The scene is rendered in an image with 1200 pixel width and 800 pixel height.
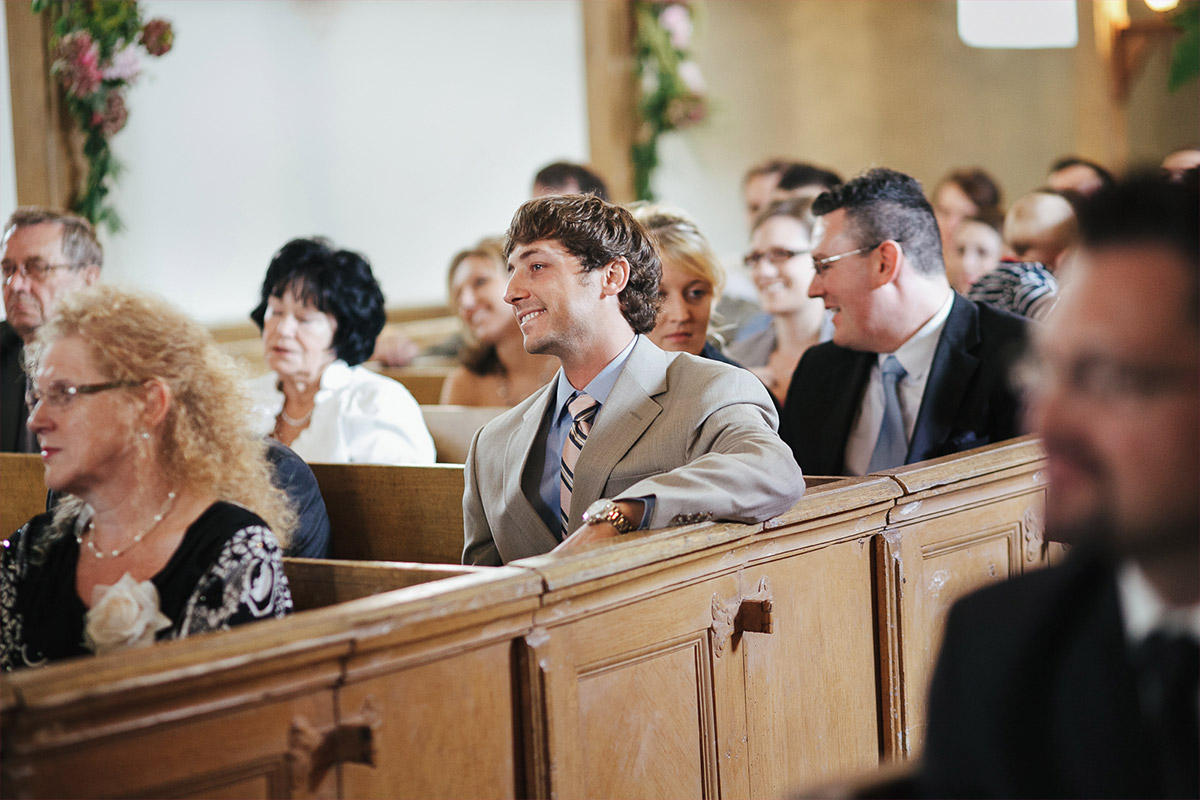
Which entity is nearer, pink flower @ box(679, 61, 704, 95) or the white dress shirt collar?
the white dress shirt collar

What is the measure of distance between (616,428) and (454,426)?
1.70m

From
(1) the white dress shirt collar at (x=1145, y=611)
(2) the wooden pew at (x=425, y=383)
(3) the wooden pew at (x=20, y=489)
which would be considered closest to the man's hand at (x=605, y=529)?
(1) the white dress shirt collar at (x=1145, y=611)

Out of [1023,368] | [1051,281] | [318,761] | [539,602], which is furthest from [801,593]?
[1051,281]

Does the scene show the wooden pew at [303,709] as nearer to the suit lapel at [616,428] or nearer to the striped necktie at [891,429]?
the suit lapel at [616,428]

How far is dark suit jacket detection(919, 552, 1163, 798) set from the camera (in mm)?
1098

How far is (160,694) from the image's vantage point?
1415 mm

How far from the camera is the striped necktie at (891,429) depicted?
126 inches

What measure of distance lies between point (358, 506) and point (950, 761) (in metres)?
2.06

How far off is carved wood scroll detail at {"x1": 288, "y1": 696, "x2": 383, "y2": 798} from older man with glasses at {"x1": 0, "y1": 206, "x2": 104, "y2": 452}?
2.60 metres

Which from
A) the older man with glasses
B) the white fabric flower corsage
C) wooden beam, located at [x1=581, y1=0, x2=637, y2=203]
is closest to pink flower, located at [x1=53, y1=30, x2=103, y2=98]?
the older man with glasses

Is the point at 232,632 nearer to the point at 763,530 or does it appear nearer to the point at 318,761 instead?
the point at 318,761

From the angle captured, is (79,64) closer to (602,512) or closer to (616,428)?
(616,428)

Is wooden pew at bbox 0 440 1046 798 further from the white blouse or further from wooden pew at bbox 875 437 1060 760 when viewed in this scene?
the white blouse

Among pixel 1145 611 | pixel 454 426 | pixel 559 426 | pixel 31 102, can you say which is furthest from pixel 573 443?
pixel 31 102
